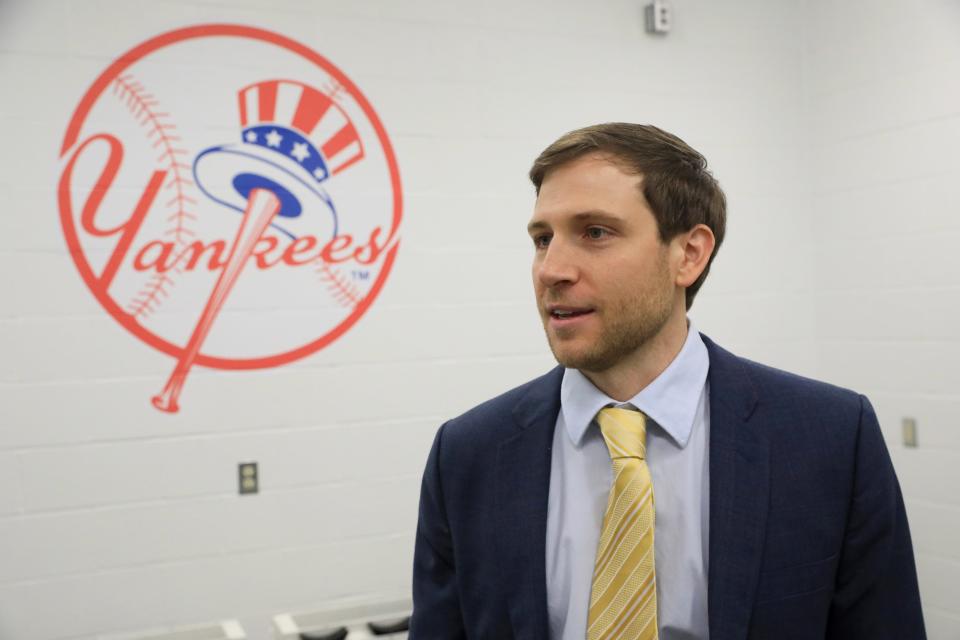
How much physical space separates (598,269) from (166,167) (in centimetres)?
200

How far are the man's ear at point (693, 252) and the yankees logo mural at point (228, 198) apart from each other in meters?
1.85

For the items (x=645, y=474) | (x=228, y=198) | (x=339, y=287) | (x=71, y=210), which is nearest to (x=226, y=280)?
(x=228, y=198)

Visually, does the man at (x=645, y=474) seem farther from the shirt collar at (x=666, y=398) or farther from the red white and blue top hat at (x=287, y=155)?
the red white and blue top hat at (x=287, y=155)

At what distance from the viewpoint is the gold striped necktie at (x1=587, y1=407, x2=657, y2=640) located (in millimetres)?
1361

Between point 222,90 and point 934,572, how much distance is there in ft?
10.2

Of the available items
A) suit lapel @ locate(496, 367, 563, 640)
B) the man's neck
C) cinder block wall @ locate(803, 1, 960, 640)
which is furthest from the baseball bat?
cinder block wall @ locate(803, 1, 960, 640)

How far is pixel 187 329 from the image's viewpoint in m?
3.05

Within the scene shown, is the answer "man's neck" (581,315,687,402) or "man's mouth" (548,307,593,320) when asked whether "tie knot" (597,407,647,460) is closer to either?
"man's neck" (581,315,687,402)

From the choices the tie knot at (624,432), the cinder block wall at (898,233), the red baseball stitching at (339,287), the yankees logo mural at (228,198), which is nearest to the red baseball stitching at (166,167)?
the yankees logo mural at (228,198)

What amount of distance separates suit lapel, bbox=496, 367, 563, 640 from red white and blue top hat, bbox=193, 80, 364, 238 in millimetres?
1813

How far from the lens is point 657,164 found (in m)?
1.54

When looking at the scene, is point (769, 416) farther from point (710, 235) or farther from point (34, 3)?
point (34, 3)

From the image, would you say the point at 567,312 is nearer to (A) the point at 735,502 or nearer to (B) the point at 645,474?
(B) the point at 645,474

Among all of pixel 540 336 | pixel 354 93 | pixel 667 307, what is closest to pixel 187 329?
pixel 354 93
